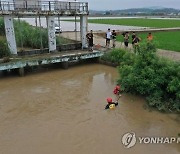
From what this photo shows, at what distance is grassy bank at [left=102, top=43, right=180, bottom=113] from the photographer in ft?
32.3

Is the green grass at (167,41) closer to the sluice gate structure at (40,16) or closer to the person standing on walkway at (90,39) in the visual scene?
the person standing on walkway at (90,39)

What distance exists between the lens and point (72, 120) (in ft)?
29.9

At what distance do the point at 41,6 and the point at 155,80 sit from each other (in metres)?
9.36

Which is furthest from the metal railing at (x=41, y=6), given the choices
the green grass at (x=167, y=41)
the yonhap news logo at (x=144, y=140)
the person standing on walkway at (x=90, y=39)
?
the yonhap news logo at (x=144, y=140)

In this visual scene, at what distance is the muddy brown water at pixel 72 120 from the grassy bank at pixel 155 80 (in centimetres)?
52

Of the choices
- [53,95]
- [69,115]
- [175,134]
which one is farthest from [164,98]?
[53,95]

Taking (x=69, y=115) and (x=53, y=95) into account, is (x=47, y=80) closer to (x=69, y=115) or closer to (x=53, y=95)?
(x=53, y=95)

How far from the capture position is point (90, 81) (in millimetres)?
14133

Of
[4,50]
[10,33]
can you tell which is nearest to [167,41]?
[10,33]

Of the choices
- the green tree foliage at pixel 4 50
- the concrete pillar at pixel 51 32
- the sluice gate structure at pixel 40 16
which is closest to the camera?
the sluice gate structure at pixel 40 16

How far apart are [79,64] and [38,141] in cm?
1052

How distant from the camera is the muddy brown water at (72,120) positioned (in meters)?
7.48

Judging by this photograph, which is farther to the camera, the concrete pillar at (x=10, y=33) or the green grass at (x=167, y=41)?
the green grass at (x=167, y=41)

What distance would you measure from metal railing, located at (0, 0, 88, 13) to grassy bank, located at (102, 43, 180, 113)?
7.58 meters
